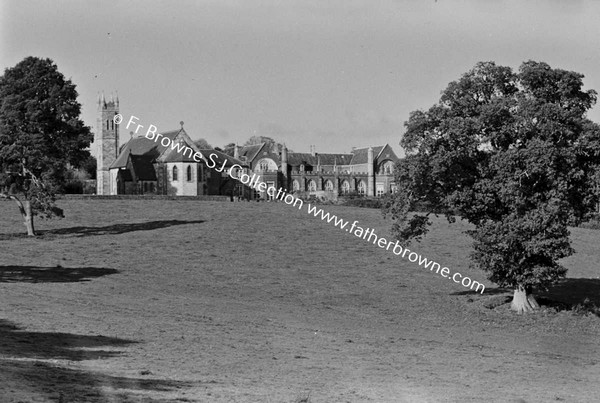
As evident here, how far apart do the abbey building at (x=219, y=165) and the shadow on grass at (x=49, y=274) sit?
51335mm

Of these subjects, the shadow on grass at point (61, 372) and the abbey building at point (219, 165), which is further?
the abbey building at point (219, 165)

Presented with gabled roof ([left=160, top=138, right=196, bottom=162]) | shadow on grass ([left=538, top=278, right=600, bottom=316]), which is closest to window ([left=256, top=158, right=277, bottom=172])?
gabled roof ([left=160, top=138, right=196, bottom=162])

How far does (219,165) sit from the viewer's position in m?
Answer: 115

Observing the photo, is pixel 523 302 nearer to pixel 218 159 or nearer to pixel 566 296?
pixel 566 296

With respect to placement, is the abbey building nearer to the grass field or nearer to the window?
the window

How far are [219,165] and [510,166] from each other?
85309mm

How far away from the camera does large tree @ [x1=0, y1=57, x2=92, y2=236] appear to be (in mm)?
52094

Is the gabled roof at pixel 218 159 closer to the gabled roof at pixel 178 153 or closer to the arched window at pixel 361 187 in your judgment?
the gabled roof at pixel 178 153

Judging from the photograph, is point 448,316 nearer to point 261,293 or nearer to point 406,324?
point 406,324

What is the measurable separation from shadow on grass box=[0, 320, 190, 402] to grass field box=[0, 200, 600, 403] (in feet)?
0.19

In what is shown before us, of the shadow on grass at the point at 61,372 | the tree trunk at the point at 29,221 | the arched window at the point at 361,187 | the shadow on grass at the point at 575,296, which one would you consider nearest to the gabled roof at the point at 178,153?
the arched window at the point at 361,187

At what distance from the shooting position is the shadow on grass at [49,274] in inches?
1417

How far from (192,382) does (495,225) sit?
19720 mm

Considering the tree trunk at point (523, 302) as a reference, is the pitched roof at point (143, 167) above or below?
above
